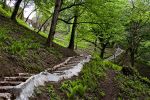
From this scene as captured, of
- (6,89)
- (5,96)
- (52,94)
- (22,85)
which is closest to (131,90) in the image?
(52,94)

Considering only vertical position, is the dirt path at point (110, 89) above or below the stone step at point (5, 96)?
below

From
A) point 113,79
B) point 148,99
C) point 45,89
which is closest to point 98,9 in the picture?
point 113,79

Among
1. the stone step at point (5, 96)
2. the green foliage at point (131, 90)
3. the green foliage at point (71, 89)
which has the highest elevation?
the stone step at point (5, 96)

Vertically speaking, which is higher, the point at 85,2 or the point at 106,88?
the point at 85,2

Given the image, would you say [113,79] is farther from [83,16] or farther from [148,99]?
[83,16]

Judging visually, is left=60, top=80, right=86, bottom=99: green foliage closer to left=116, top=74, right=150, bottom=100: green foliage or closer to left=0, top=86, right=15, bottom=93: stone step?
left=0, top=86, right=15, bottom=93: stone step

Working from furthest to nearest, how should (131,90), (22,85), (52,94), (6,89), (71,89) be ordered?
(131,90) → (71,89) → (52,94) → (22,85) → (6,89)

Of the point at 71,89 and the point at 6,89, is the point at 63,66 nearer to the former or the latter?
the point at 71,89

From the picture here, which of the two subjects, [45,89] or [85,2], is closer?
[45,89]

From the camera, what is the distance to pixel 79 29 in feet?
109

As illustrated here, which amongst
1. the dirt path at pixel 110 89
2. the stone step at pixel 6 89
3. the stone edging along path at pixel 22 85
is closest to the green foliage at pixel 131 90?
the dirt path at pixel 110 89

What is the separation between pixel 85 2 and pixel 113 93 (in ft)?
24.8

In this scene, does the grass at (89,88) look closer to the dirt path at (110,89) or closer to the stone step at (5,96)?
the dirt path at (110,89)

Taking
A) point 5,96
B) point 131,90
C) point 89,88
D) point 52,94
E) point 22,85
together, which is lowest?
point 131,90
